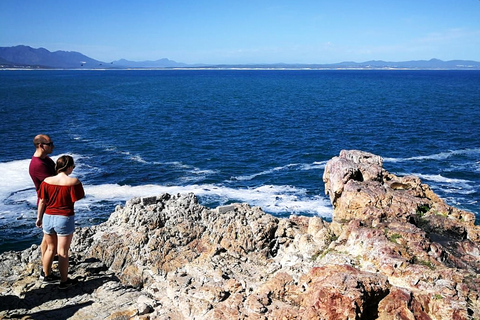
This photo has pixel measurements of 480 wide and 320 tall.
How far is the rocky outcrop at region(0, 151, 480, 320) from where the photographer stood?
295 inches

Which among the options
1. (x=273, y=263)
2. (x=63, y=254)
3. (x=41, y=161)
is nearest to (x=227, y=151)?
(x=273, y=263)

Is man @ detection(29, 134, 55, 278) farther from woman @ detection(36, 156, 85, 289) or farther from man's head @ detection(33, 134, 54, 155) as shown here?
woman @ detection(36, 156, 85, 289)

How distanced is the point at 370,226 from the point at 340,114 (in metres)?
62.9

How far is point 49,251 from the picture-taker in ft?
31.2

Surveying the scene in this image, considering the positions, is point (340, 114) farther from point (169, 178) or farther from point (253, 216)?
point (253, 216)

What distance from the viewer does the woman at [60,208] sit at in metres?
9.06

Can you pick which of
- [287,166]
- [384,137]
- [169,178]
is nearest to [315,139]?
[384,137]

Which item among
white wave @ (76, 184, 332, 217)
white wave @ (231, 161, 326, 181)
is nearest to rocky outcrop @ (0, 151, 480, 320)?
white wave @ (76, 184, 332, 217)

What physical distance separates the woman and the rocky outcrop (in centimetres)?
92

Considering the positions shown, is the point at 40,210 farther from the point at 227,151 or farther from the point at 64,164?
the point at 227,151

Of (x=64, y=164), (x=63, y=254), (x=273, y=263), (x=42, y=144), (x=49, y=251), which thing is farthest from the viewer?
(x=273, y=263)

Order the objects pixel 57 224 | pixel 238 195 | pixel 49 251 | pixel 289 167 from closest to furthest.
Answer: pixel 57 224
pixel 49 251
pixel 238 195
pixel 289 167

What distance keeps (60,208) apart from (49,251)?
4.04ft

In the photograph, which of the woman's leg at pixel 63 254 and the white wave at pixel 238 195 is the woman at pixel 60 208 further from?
the white wave at pixel 238 195
